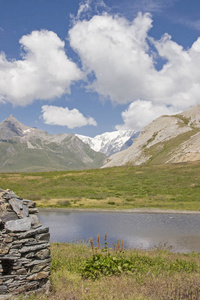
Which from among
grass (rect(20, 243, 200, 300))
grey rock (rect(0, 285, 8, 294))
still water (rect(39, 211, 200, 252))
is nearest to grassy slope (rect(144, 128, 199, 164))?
still water (rect(39, 211, 200, 252))

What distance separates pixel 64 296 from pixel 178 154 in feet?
363

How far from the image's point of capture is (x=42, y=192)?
225 feet

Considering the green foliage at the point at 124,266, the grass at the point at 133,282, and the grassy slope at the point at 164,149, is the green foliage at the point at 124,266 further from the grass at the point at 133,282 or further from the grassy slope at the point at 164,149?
the grassy slope at the point at 164,149

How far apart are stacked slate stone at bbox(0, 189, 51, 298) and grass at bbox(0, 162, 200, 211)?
39.9 metres

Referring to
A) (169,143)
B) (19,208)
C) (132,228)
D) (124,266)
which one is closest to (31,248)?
(19,208)

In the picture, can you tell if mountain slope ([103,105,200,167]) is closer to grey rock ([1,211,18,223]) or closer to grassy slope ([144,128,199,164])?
grassy slope ([144,128,199,164])

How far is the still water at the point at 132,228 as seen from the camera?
2635 centimetres

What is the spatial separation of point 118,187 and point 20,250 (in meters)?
62.6

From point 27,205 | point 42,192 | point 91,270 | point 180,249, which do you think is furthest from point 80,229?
point 42,192

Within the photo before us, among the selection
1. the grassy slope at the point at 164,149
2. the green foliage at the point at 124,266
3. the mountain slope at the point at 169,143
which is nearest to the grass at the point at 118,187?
the mountain slope at the point at 169,143

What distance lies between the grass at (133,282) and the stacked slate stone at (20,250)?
65 centimetres

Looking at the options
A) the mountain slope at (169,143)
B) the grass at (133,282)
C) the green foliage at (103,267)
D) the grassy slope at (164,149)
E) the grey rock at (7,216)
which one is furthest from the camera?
the grassy slope at (164,149)

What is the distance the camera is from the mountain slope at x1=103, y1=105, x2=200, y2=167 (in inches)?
4555

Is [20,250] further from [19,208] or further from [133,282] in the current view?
[133,282]
